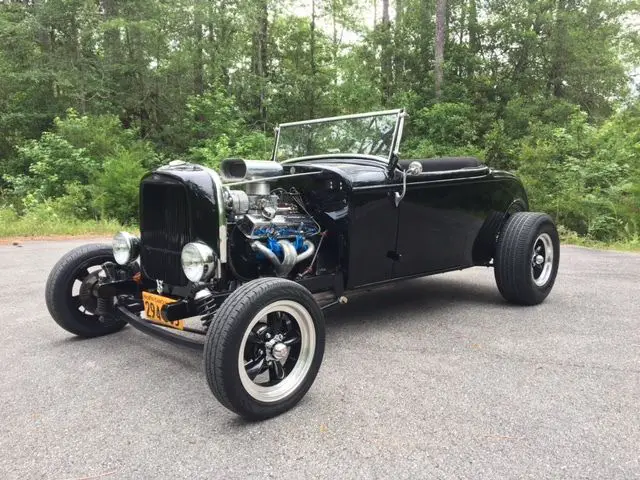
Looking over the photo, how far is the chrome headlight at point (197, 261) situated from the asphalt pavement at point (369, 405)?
670 millimetres

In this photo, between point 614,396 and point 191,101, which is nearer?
point 614,396

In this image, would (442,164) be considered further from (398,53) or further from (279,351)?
(398,53)

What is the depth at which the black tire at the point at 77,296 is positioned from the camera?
375 cm

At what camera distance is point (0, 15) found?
1855 cm

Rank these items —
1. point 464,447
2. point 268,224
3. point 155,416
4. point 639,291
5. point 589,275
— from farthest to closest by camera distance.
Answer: point 589,275 → point 639,291 → point 268,224 → point 155,416 → point 464,447

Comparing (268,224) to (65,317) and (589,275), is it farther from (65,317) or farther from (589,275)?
(589,275)

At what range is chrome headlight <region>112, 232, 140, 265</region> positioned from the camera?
3.66 meters

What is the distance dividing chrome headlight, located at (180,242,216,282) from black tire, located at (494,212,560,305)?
2.85 meters

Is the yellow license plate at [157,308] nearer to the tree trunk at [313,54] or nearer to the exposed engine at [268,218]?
the exposed engine at [268,218]

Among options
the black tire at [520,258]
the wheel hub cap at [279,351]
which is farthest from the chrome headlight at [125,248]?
the black tire at [520,258]

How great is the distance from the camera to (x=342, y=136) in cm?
452

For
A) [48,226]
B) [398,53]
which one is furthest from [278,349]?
[398,53]

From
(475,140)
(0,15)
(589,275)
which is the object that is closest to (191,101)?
(0,15)

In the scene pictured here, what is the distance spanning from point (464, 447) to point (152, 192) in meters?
2.53
